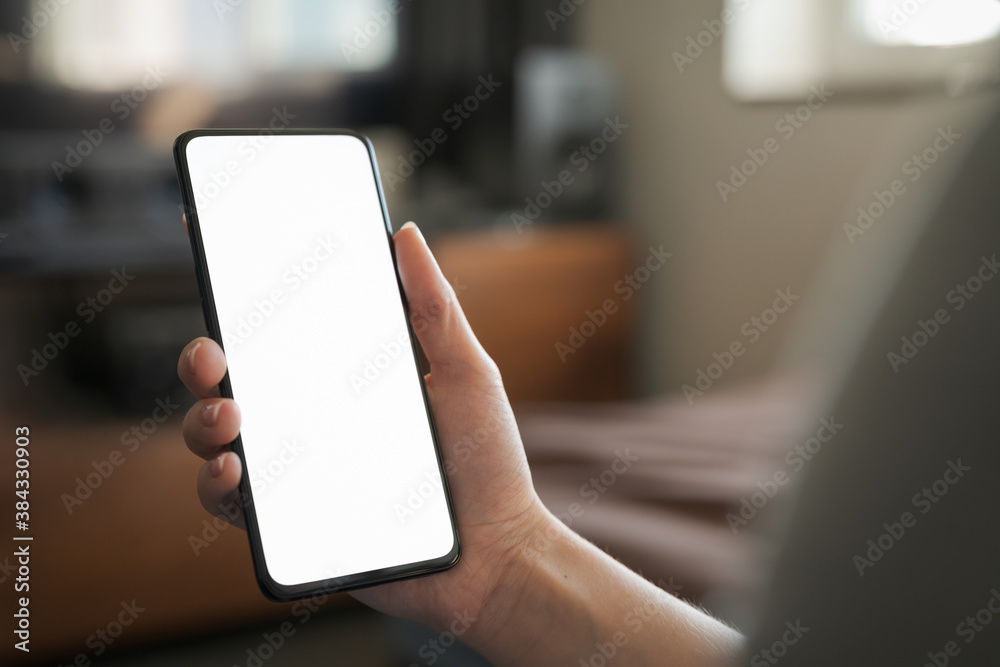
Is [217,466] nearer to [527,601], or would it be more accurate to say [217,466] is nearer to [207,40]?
[527,601]

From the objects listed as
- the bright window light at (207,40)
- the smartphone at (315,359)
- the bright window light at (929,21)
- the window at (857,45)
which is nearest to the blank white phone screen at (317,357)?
the smartphone at (315,359)

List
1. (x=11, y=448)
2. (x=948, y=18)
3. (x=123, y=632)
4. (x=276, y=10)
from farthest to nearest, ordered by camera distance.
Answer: (x=276, y=10), (x=948, y=18), (x=123, y=632), (x=11, y=448)

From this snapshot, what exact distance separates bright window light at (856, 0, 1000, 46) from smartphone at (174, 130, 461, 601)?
143 cm

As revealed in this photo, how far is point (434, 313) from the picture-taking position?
0.45 metres

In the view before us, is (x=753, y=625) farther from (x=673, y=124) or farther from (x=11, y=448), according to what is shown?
(x=673, y=124)

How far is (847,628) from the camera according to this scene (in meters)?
0.22

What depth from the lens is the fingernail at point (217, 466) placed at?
1.18 feet

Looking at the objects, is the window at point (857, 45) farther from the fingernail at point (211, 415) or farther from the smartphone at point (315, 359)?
the fingernail at point (211, 415)

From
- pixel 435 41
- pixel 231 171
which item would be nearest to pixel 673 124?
pixel 435 41

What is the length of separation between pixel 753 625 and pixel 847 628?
0.02m

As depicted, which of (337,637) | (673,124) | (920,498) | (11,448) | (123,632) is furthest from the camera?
(673,124)

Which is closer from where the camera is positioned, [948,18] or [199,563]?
[199,563]

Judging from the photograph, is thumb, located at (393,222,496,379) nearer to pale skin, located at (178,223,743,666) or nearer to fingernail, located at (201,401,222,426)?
pale skin, located at (178,223,743,666)

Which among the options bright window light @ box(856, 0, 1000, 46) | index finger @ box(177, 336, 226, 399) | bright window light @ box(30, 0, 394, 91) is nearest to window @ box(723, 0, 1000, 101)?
bright window light @ box(856, 0, 1000, 46)
